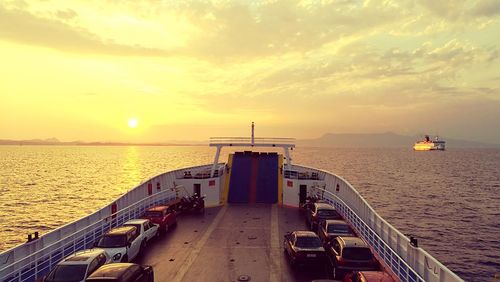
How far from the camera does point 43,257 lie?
542 inches

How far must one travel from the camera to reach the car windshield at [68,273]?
1160 centimetres

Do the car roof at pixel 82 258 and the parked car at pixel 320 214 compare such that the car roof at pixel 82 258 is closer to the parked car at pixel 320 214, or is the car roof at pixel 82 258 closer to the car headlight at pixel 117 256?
the car headlight at pixel 117 256

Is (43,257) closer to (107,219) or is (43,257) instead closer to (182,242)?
(107,219)

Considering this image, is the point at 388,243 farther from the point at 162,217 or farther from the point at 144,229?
the point at 162,217

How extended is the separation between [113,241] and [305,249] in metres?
8.48

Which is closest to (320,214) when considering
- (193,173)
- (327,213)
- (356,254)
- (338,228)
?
(327,213)

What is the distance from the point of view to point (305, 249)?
48.9 feet

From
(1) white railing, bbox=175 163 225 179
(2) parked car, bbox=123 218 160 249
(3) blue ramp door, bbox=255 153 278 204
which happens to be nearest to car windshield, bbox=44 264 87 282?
(2) parked car, bbox=123 218 160 249

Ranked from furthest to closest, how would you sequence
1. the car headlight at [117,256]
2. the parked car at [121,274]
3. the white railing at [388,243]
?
the car headlight at [117,256] < the white railing at [388,243] < the parked car at [121,274]

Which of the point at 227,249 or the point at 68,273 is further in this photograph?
the point at 227,249

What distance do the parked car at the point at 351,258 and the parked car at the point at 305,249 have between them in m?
0.74

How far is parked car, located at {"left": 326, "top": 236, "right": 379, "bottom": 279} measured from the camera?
13.4 metres

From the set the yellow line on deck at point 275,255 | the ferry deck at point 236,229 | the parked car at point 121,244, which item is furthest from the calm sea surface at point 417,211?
the parked car at point 121,244

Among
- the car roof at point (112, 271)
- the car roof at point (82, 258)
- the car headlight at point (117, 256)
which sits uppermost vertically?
the car roof at point (82, 258)
